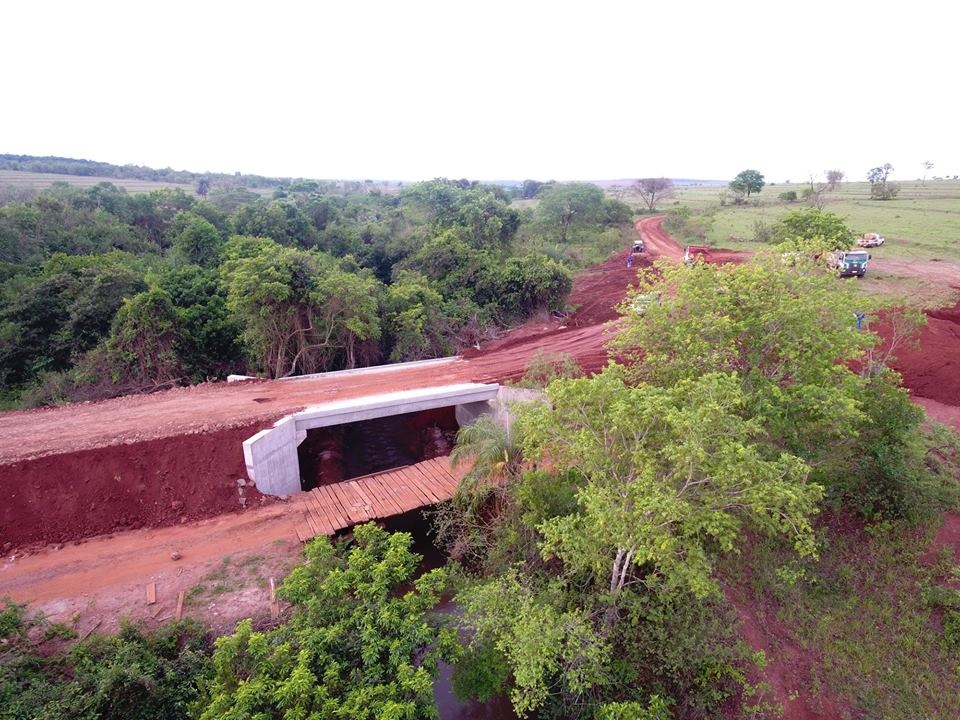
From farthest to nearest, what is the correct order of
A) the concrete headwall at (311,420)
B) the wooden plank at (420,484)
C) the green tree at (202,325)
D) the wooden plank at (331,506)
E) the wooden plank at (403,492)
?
1. the green tree at (202,325)
2. the concrete headwall at (311,420)
3. the wooden plank at (420,484)
4. the wooden plank at (403,492)
5. the wooden plank at (331,506)

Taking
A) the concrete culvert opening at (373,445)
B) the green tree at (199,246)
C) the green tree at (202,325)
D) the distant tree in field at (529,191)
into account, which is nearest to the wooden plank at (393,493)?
the concrete culvert opening at (373,445)

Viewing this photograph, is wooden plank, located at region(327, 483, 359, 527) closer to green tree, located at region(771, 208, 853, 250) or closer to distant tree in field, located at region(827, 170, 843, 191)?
green tree, located at region(771, 208, 853, 250)

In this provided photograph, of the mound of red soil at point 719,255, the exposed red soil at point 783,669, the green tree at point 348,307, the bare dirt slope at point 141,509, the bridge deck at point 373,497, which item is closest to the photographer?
the exposed red soil at point 783,669

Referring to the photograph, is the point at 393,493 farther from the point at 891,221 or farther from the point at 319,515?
the point at 891,221

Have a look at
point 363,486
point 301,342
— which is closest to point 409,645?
point 363,486

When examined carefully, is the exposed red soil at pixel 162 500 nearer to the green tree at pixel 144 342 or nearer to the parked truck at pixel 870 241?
the green tree at pixel 144 342

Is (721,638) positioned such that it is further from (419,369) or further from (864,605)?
(419,369)
